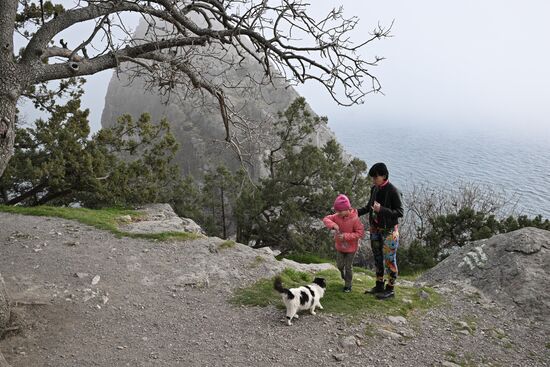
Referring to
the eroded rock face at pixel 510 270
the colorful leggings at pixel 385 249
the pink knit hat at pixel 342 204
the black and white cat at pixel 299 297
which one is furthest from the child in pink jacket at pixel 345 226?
the eroded rock face at pixel 510 270

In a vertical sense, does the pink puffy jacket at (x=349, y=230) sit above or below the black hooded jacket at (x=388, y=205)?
below

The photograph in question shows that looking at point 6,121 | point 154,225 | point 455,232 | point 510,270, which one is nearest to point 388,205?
point 510,270

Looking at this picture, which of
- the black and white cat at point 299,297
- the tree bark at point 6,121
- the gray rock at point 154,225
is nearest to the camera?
the tree bark at point 6,121

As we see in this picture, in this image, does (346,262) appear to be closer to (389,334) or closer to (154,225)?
(389,334)

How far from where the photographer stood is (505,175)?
170 feet

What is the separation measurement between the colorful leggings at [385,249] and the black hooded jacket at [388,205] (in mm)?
146

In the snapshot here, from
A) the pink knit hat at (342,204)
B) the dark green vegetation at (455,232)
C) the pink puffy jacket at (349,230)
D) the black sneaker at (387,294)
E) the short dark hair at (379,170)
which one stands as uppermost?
the short dark hair at (379,170)

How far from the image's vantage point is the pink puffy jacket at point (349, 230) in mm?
7186

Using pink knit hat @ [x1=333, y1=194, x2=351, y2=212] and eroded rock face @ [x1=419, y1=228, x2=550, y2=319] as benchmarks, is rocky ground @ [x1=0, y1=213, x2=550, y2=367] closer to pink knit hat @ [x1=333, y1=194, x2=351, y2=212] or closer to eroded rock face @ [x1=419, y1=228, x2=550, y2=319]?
eroded rock face @ [x1=419, y1=228, x2=550, y2=319]

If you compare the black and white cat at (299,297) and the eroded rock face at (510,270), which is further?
the eroded rock face at (510,270)

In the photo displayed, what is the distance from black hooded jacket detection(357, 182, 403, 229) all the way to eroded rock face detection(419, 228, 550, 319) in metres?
3.28

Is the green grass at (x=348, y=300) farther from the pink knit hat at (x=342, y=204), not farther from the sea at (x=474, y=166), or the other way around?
the sea at (x=474, y=166)

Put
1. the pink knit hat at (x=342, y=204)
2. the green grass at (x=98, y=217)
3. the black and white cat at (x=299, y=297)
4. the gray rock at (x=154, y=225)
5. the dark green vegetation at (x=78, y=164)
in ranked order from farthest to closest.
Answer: the dark green vegetation at (x=78, y=164), the gray rock at (x=154, y=225), the green grass at (x=98, y=217), the pink knit hat at (x=342, y=204), the black and white cat at (x=299, y=297)

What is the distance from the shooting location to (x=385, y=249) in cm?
725
